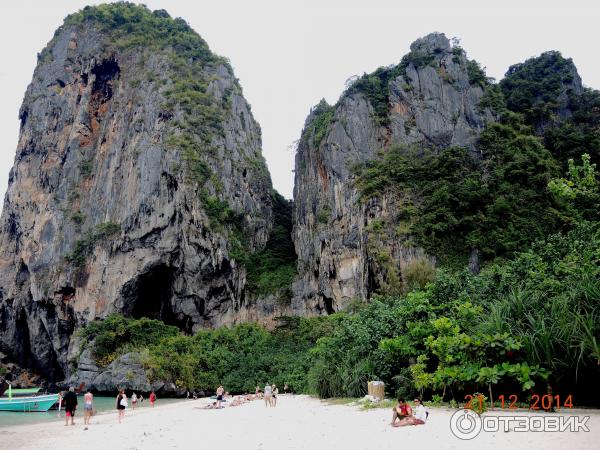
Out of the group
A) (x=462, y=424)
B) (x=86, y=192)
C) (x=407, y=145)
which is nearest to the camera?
(x=462, y=424)

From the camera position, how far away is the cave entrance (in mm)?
45656

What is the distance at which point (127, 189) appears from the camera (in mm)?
50250

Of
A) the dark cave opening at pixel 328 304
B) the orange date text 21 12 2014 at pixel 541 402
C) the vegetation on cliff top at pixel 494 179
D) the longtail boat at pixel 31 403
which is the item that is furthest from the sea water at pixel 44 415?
the vegetation on cliff top at pixel 494 179

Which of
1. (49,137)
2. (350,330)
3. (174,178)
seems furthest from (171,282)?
(350,330)

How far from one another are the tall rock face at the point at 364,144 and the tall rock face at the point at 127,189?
25.3 ft

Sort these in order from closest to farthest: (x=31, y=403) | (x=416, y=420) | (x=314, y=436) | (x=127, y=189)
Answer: (x=314, y=436) < (x=416, y=420) < (x=31, y=403) < (x=127, y=189)

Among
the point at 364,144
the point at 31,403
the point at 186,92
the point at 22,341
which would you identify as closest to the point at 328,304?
the point at 364,144

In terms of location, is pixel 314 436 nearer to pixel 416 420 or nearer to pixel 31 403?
pixel 416 420

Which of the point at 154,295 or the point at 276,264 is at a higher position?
the point at 276,264

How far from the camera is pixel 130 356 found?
105ft

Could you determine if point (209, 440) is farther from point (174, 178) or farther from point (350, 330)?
point (174, 178)

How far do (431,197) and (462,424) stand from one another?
100 feet

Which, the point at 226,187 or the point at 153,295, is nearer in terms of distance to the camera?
the point at 153,295

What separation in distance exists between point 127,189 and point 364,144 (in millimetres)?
24401
